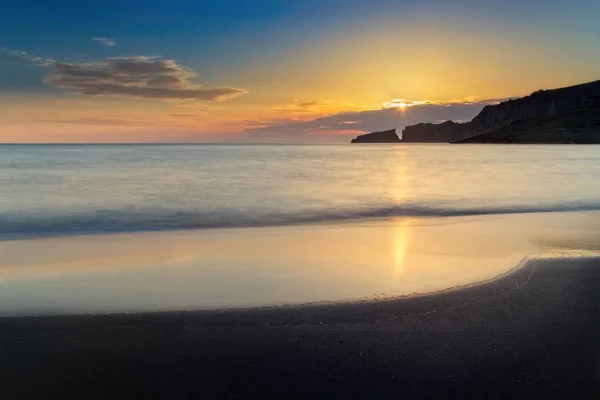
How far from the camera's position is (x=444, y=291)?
783 centimetres

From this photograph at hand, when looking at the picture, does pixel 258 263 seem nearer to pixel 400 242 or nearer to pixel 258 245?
pixel 258 245

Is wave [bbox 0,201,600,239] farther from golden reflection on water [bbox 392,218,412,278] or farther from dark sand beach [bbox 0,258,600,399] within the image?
dark sand beach [bbox 0,258,600,399]

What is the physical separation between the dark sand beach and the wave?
11162 mm

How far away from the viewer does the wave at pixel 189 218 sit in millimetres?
17125

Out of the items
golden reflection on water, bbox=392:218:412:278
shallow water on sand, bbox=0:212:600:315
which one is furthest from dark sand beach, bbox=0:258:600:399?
golden reflection on water, bbox=392:218:412:278

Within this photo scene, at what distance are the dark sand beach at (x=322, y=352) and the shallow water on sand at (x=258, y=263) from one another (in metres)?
0.93

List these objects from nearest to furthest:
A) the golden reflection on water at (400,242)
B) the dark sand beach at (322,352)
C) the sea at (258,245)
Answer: the dark sand beach at (322,352), the sea at (258,245), the golden reflection on water at (400,242)

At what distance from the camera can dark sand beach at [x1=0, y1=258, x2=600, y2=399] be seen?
4.58 meters

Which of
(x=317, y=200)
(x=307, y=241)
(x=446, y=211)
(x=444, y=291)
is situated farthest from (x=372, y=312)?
(x=317, y=200)

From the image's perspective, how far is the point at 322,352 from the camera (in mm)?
5348

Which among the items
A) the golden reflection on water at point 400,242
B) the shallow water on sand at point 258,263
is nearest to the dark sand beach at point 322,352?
the shallow water on sand at point 258,263

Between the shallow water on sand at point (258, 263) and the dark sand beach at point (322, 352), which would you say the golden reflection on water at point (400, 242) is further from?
the dark sand beach at point (322, 352)

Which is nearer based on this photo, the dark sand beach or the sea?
the dark sand beach

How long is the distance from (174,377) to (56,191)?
30179 mm
